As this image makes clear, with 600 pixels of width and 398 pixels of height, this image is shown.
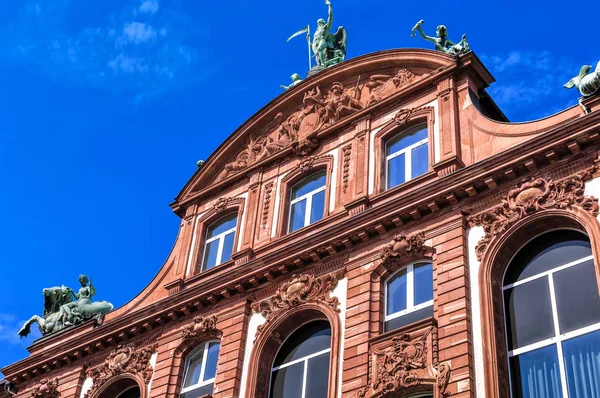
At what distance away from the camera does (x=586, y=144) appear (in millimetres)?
21219

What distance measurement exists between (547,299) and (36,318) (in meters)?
18.6

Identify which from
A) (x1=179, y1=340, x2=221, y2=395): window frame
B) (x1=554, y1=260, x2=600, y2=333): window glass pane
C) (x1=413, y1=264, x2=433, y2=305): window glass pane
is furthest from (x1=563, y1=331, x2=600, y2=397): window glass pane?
(x1=179, y1=340, x2=221, y2=395): window frame

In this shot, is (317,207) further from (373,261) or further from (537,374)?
(537,374)

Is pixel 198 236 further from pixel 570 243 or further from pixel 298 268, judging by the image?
pixel 570 243

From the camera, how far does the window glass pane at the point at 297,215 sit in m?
27.7

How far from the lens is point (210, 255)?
29656 millimetres

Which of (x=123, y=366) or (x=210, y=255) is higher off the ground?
(x=210, y=255)

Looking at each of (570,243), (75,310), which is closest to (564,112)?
(570,243)

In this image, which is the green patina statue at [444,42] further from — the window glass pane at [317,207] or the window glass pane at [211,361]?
the window glass pane at [211,361]

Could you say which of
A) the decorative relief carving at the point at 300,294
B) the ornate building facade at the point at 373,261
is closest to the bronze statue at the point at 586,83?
the ornate building facade at the point at 373,261

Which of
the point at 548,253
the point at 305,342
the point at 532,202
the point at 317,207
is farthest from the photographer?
the point at 317,207

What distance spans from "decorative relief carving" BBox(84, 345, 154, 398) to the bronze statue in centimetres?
1373

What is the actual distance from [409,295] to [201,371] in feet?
22.1

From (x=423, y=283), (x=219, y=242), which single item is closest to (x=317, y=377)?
(x=423, y=283)
